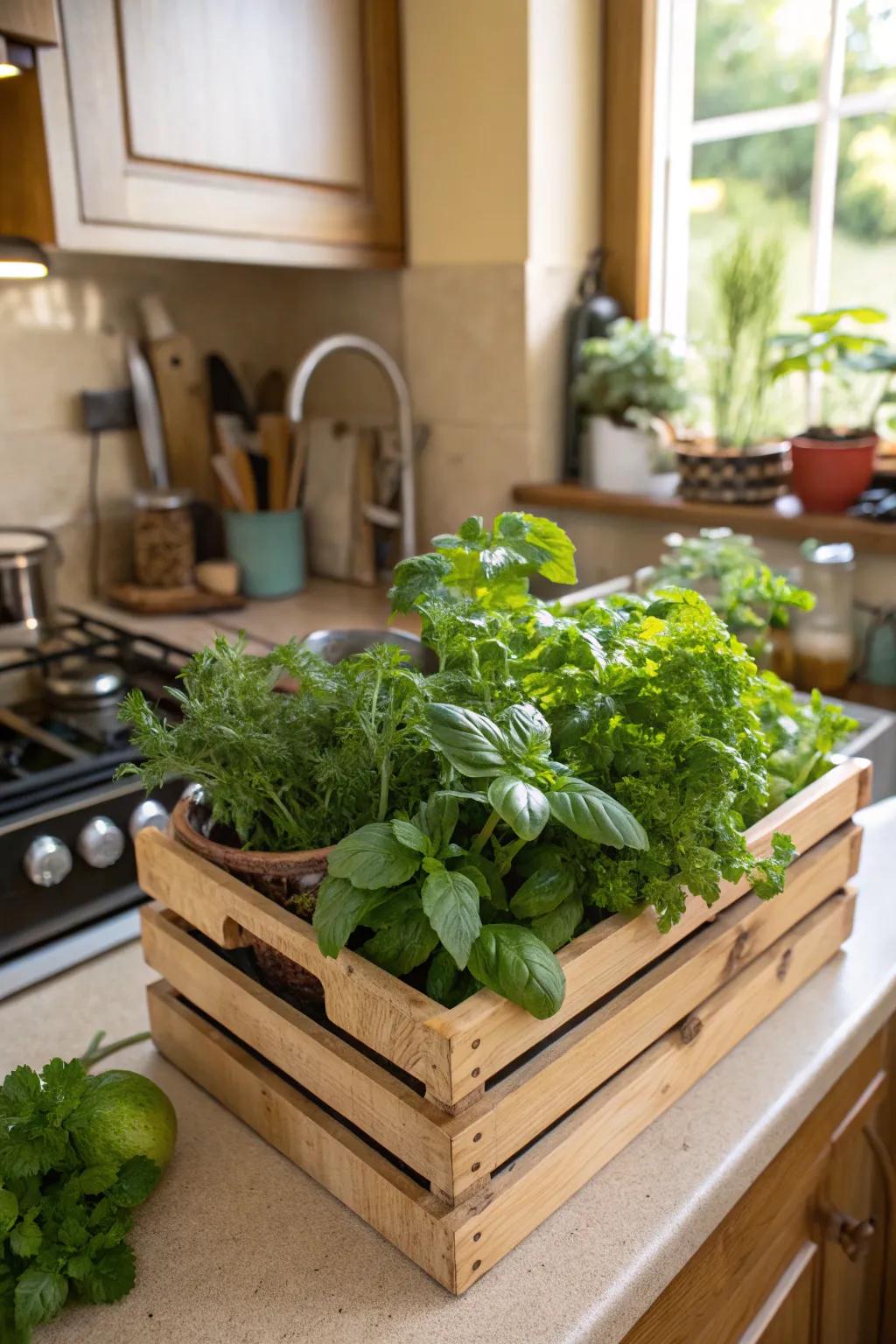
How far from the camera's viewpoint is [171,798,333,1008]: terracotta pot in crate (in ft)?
2.16

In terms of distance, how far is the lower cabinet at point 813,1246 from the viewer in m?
0.73

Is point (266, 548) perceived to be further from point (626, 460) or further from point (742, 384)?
point (742, 384)

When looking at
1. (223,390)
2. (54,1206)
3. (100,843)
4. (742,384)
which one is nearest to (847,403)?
(742,384)

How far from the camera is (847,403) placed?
1677 millimetres

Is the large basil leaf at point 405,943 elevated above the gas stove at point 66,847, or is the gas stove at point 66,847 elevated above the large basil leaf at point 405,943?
the large basil leaf at point 405,943

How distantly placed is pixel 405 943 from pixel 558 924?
0.09 metres

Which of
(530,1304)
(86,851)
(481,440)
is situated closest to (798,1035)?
(530,1304)

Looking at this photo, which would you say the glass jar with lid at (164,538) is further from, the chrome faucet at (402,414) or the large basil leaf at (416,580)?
the large basil leaf at (416,580)

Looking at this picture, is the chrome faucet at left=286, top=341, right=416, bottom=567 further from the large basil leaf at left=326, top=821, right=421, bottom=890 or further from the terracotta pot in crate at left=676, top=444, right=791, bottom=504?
the large basil leaf at left=326, top=821, right=421, bottom=890

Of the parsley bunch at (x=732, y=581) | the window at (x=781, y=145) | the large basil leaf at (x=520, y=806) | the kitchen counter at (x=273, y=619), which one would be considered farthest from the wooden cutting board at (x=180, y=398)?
the large basil leaf at (x=520, y=806)

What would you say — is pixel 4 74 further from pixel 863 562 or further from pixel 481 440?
pixel 863 562

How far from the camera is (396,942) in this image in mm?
594

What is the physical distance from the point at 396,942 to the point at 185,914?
Answer: 0.71 feet

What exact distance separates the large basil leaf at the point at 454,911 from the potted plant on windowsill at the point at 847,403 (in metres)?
1.19
